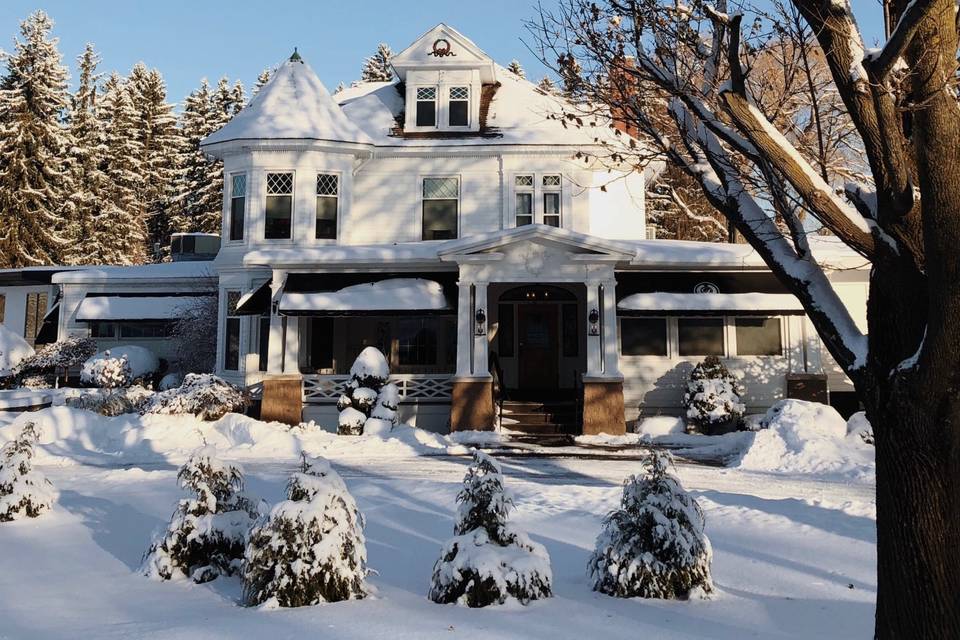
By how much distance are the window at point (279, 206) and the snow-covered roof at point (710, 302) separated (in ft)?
31.8

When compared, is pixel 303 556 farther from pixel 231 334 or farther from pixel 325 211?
pixel 325 211

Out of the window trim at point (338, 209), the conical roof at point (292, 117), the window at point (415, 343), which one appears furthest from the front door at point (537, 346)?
the conical roof at point (292, 117)

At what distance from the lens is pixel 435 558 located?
7758mm

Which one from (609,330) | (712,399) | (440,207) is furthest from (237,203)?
(712,399)

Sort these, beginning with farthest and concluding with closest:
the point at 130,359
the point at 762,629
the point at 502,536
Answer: the point at 130,359 → the point at 502,536 → the point at 762,629

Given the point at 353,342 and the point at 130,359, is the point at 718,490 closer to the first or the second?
the point at 353,342

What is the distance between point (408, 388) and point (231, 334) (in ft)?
19.6

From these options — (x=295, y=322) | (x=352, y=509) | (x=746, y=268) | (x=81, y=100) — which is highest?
(x=81, y=100)

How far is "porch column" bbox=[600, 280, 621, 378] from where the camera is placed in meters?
17.3

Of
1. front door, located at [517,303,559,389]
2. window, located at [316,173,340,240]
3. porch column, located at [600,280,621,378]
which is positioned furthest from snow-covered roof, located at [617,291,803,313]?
window, located at [316,173,340,240]

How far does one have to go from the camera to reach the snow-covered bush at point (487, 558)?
232 inches

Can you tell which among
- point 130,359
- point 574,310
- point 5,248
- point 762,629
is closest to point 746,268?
point 574,310

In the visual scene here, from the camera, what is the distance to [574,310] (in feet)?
69.7

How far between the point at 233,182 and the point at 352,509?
1743 cm
